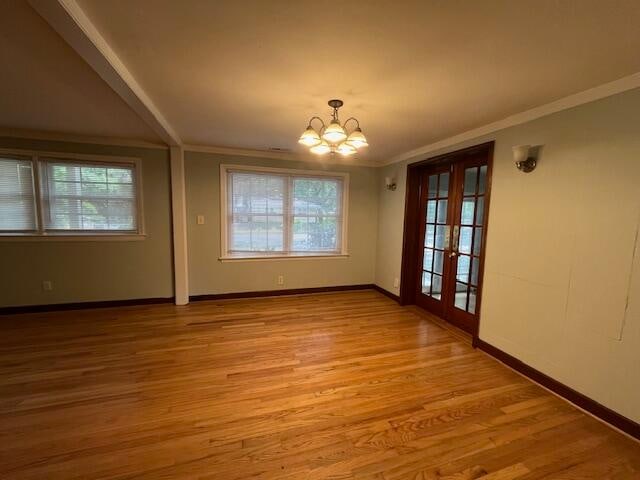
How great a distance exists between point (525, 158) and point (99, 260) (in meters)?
4.94

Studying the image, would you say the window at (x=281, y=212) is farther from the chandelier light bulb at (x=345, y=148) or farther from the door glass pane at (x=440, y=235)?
the chandelier light bulb at (x=345, y=148)

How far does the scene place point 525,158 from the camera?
7.73 ft

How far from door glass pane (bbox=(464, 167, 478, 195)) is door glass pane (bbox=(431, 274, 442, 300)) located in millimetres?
1196

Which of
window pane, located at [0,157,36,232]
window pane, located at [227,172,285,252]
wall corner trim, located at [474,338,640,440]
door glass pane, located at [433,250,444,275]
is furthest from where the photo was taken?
window pane, located at [227,172,285,252]

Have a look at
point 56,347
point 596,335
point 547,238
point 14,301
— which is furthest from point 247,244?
point 596,335

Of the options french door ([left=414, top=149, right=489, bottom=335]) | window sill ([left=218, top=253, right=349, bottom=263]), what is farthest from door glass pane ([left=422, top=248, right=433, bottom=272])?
window sill ([left=218, top=253, right=349, bottom=263])

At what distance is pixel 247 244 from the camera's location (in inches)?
167

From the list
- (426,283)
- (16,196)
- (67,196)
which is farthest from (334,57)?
(16,196)

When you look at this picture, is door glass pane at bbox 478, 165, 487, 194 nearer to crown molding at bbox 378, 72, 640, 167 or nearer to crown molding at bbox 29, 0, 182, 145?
crown molding at bbox 378, 72, 640, 167

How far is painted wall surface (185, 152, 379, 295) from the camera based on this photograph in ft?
12.9

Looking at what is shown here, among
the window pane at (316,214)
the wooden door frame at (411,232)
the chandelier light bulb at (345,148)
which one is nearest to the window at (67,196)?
the window pane at (316,214)

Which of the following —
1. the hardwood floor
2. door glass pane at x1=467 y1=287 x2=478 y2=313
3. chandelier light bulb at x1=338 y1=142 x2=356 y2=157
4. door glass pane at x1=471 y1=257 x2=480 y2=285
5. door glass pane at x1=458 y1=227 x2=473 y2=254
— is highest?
chandelier light bulb at x1=338 y1=142 x2=356 y2=157

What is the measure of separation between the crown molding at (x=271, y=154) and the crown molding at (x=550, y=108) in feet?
4.30

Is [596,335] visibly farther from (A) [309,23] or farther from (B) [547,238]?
(A) [309,23]
